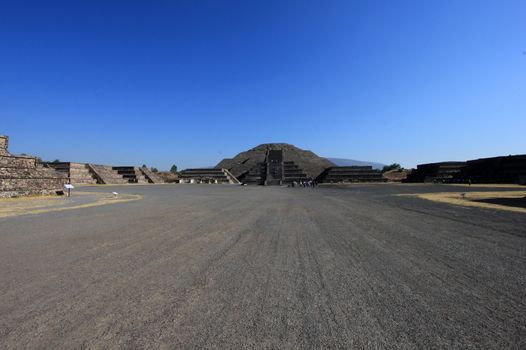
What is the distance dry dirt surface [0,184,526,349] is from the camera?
2.70 meters

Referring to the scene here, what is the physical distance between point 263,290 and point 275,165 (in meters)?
54.1

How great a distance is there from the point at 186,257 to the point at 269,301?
250 cm

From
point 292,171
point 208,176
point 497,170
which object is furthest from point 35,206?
point 497,170

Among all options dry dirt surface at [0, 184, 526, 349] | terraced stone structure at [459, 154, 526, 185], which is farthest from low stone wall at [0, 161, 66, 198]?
terraced stone structure at [459, 154, 526, 185]

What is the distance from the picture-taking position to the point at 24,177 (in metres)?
21.6

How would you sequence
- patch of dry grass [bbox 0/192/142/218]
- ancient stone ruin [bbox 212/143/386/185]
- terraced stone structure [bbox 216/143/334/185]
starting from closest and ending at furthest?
patch of dry grass [bbox 0/192/142/218] → ancient stone ruin [bbox 212/143/386/185] → terraced stone structure [bbox 216/143/334/185]

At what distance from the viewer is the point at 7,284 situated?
4.03m

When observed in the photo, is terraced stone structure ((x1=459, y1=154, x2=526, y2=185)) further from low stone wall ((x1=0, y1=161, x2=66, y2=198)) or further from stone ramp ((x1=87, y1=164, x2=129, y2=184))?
stone ramp ((x1=87, y1=164, x2=129, y2=184))

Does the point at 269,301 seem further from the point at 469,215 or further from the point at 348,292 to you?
the point at 469,215

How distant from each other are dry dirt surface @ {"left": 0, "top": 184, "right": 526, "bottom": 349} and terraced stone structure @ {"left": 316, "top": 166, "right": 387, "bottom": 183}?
48278 millimetres

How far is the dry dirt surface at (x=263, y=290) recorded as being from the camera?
→ 2.70 metres

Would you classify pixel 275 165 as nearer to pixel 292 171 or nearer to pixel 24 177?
pixel 292 171

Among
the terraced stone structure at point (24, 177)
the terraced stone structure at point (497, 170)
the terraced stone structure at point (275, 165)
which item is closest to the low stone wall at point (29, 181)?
the terraced stone structure at point (24, 177)

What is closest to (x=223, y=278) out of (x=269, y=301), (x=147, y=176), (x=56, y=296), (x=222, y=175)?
(x=269, y=301)
